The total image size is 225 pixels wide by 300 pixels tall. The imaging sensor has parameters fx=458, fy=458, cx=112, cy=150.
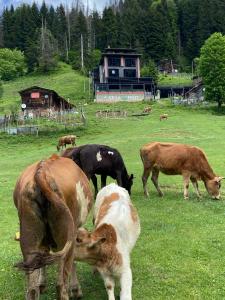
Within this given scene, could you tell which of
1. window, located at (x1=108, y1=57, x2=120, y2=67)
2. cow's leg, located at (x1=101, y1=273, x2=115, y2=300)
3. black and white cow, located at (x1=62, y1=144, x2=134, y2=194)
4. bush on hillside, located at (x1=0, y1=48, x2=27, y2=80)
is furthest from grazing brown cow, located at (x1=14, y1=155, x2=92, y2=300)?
bush on hillside, located at (x1=0, y1=48, x2=27, y2=80)

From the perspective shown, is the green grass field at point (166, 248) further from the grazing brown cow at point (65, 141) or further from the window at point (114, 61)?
the window at point (114, 61)

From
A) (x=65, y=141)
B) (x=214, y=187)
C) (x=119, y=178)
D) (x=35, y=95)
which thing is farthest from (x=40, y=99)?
(x=214, y=187)

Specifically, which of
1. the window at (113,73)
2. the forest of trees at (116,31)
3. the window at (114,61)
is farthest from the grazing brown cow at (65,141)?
the forest of trees at (116,31)

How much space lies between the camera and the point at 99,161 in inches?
607

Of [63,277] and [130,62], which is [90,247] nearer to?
[63,277]

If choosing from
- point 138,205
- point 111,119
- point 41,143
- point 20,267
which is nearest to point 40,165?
point 20,267

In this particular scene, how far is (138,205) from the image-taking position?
1492cm

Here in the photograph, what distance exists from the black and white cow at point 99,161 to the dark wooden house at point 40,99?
189 feet

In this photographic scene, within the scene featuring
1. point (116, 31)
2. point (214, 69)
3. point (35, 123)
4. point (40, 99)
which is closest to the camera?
point (35, 123)

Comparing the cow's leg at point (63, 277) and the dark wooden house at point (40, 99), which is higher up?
the dark wooden house at point (40, 99)

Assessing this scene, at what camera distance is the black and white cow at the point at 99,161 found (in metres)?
15.4

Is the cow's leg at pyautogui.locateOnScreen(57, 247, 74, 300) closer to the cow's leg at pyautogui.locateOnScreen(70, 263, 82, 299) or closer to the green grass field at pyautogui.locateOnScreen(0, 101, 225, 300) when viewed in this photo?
the cow's leg at pyautogui.locateOnScreen(70, 263, 82, 299)

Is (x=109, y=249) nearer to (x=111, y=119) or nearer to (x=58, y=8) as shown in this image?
(x=111, y=119)

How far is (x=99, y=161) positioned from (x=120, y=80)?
6828 centimetres
